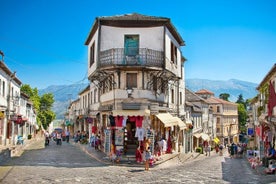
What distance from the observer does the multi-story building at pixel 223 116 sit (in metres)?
85.4

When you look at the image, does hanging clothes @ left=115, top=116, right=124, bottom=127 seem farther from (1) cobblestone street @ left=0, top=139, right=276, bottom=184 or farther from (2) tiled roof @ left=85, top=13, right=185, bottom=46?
(2) tiled roof @ left=85, top=13, right=185, bottom=46

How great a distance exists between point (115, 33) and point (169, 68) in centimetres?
511

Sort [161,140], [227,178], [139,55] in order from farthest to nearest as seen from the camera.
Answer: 1. [161,140]
2. [139,55]
3. [227,178]

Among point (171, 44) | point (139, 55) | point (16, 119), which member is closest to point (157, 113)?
point (139, 55)

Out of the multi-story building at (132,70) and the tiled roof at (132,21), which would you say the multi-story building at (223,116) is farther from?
the tiled roof at (132,21)

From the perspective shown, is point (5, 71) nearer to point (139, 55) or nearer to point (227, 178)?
point (139, 55)

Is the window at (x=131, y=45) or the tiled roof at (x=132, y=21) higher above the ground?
the tiled roof at (x=132, y=21)

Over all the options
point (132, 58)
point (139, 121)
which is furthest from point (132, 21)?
point (139, 121)

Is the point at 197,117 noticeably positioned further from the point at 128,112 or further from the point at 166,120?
the point at 128,112

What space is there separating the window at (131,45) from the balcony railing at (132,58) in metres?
0.48

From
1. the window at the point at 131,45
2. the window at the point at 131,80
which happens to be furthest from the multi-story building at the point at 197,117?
the window at the point at 131,45

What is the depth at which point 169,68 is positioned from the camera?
2666cm

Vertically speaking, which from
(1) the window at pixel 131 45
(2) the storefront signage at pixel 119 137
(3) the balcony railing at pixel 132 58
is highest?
(1) the window at pixel 131 45

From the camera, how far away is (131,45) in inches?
1001
